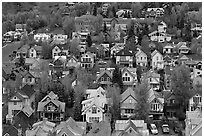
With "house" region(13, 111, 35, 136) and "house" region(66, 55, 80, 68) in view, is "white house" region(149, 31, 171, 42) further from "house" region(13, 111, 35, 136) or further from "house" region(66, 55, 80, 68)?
"house" region(13, 111, 35, 136)

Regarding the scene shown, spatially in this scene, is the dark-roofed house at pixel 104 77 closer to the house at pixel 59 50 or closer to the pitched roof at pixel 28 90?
the pitched roof at pixel 28 90

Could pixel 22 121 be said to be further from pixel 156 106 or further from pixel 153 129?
pixel 156 106

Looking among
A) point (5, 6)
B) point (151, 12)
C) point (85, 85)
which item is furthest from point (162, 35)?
point (5, 6)

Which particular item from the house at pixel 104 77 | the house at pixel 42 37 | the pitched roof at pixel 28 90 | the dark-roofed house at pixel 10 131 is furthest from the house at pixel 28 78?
the house at pixel 42 37

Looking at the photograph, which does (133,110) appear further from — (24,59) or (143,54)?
(24,59)

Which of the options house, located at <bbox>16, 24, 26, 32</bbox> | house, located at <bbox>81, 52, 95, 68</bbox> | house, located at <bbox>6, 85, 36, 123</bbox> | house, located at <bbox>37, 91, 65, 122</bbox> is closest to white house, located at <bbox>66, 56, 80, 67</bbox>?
house, located at <bbox>81, 52, 95, 68</bbox>
